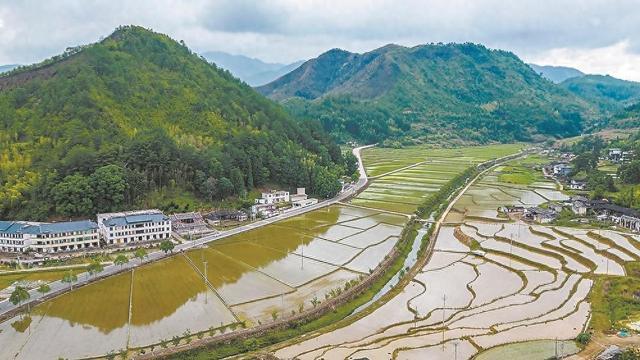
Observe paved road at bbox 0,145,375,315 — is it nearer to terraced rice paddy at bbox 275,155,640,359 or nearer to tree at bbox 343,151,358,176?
tree at bbox 343,151,358,176

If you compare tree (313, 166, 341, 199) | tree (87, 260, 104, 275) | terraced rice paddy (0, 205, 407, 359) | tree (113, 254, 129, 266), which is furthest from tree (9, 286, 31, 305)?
tree (313, 166, 341, 199)

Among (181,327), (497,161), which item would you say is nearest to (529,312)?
(181,327)

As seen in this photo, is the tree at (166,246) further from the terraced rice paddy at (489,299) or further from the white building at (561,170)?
the white building at (561,170)

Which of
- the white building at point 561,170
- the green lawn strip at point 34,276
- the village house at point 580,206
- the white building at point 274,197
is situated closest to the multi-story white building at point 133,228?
the green lawn strip at point 34,276

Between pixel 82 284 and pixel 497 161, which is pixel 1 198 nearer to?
pixel 82 284

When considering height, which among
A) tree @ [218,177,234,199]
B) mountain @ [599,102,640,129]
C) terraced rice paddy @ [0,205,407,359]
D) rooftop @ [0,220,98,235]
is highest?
mountain @ [599,102,640,129]
